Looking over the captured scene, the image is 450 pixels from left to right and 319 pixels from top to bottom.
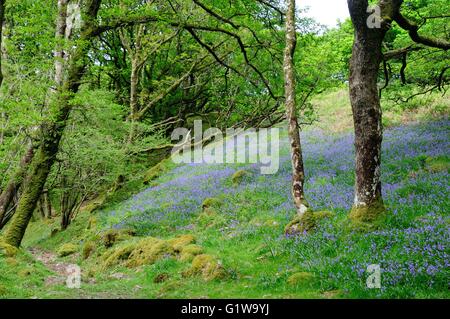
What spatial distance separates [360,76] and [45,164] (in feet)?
36.1

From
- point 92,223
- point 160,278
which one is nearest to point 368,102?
point 160,278

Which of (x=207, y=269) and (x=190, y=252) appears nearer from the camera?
(x=207, y=269)

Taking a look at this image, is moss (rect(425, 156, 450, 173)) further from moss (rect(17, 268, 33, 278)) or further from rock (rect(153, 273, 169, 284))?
moss (rect(17, 268, 33, 278))

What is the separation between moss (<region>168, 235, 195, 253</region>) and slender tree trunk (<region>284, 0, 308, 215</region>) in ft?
11.5

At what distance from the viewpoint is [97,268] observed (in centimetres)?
1284

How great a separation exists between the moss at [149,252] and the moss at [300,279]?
477 cm

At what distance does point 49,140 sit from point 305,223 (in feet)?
30.6

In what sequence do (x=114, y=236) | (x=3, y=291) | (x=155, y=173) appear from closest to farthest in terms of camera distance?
1. (x=3, y=291)
2. (x=114, y=236)
3. (x=155, y=173)

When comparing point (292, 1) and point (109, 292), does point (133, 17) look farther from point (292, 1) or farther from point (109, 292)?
point (109, 292)

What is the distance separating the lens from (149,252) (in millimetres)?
12039

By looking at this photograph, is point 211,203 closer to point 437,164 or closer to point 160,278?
point 160,278

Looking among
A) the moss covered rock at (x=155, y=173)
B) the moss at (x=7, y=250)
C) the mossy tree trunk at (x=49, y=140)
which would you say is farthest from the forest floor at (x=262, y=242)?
the moss covered rock at (x=155, y=173)

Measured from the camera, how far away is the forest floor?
7586 millimetres

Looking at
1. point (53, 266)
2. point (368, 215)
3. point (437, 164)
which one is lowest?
point (53, 266)
